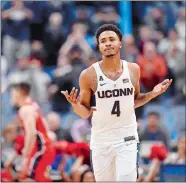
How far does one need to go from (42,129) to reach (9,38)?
588 centimetres

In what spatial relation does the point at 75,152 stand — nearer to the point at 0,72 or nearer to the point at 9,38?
the point at 0,72

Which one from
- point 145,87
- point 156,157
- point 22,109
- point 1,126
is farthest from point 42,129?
point 145,87

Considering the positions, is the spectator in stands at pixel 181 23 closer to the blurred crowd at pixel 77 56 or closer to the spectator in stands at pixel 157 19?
the blurred crowd at pixel 77 56

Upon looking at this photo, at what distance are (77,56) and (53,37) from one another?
2.80 ft

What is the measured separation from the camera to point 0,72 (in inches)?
655

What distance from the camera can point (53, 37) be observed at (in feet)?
57.8

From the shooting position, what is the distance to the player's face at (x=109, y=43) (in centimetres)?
820

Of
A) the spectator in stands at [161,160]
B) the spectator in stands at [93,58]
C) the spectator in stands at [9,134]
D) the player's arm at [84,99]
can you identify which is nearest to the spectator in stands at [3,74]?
the spectator in stands at [93,58]

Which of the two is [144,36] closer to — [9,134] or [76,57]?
[76,57]

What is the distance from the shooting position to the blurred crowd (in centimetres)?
1517

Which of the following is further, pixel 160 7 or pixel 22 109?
pixel 160 7

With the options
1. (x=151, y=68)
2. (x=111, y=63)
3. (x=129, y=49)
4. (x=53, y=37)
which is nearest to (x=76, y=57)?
(x=53, y=37)

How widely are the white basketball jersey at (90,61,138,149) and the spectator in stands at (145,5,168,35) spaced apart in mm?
9775

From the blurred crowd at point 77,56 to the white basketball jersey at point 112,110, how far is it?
599cm
